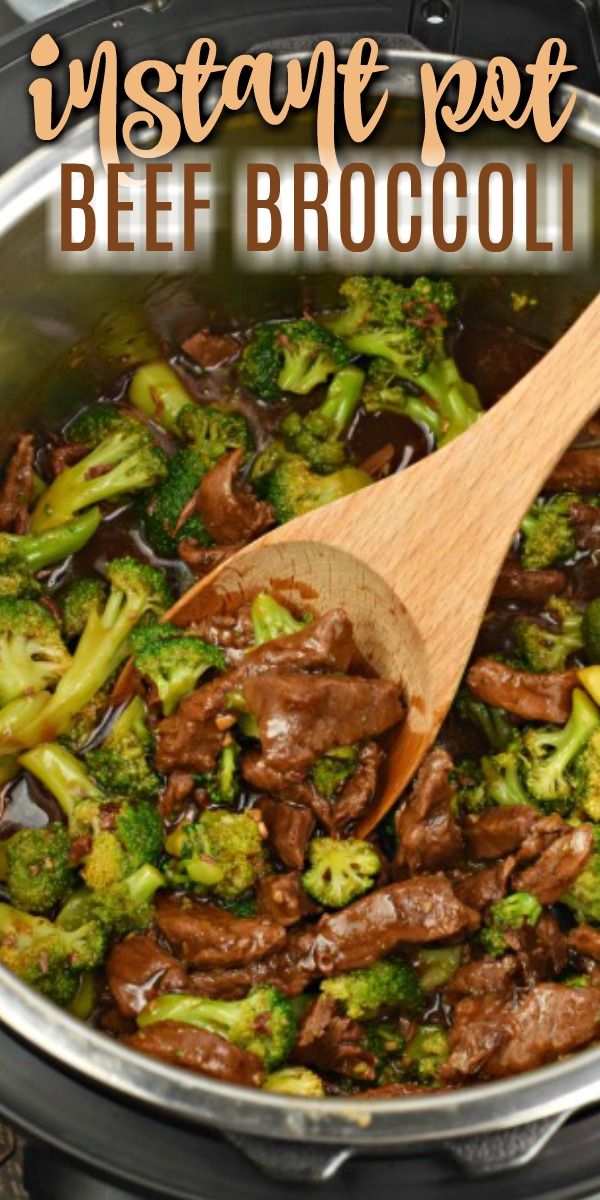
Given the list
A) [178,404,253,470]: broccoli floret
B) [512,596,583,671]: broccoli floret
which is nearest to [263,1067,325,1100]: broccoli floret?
[512,596,583,671]: broccoli floret

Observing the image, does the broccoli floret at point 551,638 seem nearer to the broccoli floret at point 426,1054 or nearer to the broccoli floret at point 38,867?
the broccoli floret at point 426,1054

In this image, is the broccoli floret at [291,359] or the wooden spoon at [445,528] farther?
the broccoli floret at [291,359]

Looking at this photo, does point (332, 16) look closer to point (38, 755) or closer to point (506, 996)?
point (38, 755)

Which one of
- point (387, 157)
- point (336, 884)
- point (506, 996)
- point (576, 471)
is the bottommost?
point (506, 996)

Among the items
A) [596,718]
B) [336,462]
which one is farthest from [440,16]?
[596,718]

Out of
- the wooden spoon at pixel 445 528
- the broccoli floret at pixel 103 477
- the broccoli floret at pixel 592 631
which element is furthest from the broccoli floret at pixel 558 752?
the broccoli floret at pixel 103 477

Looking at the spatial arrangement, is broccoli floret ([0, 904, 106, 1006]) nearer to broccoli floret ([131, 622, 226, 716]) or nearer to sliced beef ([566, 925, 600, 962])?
broccoli floret ([131, 622, 226, 716])

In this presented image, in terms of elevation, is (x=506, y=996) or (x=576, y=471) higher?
(x=576, y=471)
